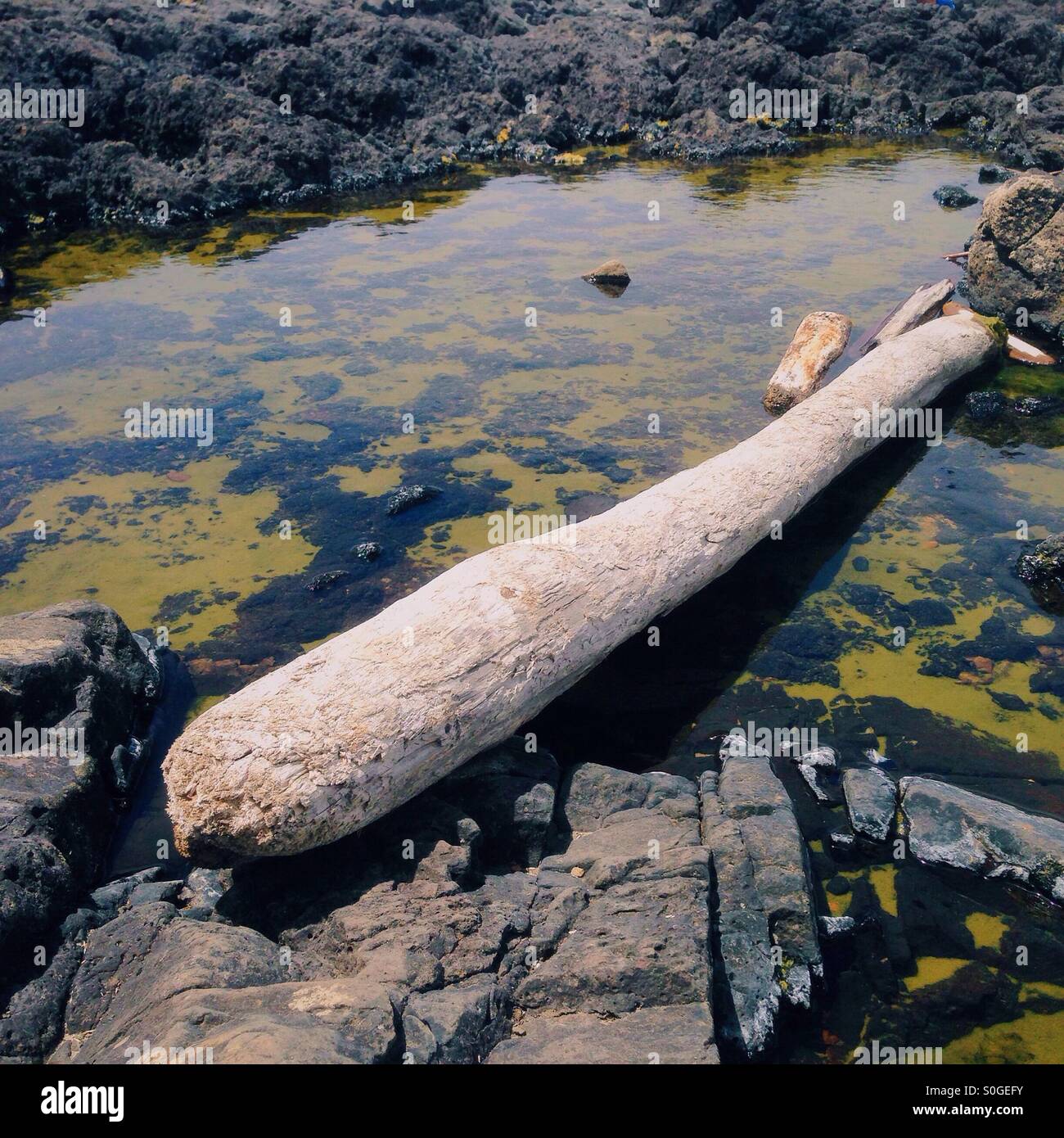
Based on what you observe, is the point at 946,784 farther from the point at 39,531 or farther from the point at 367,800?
the point at 39,531

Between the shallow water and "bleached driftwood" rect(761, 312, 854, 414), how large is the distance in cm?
31

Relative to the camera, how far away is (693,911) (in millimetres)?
4043

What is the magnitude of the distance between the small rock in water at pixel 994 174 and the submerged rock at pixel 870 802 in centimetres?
1663

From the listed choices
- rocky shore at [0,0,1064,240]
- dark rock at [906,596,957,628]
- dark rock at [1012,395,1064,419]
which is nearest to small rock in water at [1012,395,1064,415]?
dark rock at [1012,395,1064,419]

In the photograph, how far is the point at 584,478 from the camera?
8266 mm

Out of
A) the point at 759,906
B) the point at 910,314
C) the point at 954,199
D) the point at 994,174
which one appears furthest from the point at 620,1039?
the point at 994,174

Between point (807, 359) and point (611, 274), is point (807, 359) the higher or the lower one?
the lower one

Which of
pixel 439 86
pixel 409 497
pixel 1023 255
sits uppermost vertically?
pixel 439 86

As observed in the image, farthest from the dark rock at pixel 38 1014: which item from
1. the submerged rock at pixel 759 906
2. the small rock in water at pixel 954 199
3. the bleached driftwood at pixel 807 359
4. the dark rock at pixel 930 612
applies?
the small rock in water at pixel 954 199

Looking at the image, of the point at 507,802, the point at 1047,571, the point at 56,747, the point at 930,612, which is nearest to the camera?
the point at 507,802

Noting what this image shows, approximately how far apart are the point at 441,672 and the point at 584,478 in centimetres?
384

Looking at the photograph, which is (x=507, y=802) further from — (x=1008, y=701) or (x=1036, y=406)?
→ (x=1036, y=406)

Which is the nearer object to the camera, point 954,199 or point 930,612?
point 930,612
